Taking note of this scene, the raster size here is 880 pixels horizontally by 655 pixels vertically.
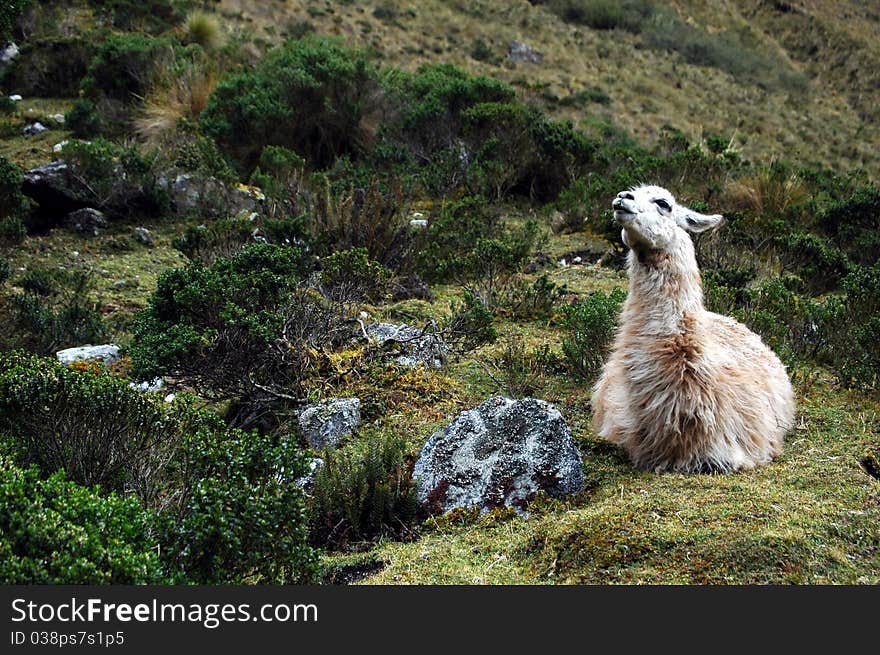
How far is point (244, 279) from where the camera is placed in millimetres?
5668

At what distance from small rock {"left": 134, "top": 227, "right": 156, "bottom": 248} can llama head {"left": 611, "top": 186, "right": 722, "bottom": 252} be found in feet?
23.1

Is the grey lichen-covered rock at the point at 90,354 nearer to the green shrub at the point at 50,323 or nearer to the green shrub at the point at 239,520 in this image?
the green shrub at the point at 50,323

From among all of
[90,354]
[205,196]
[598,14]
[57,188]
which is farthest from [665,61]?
[90,354]

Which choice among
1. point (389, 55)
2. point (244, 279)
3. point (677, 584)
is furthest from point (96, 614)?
point (389, 55)

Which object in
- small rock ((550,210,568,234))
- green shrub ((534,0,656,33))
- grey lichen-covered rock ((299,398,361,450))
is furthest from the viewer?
green shrub ((534,0,656,33))

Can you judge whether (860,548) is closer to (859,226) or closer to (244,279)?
(244,279)

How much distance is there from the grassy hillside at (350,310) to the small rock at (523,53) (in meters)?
8.51

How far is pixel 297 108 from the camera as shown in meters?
13.7

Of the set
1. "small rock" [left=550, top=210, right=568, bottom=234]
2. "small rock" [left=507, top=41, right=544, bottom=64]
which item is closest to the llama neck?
"small rock" [left=550, top=210, right=568, bottom=234]

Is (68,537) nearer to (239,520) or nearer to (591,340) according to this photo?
(239,520)

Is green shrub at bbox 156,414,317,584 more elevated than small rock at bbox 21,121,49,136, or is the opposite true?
green shrub at bbox 156,414,317,584

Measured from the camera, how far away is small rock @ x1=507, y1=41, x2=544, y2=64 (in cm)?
2920

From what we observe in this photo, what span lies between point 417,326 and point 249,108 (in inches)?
282

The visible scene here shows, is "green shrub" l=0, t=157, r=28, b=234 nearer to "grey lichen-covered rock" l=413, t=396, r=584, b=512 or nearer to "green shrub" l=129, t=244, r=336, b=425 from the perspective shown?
"green shrub" l=129, t=244, r=336, b=425
